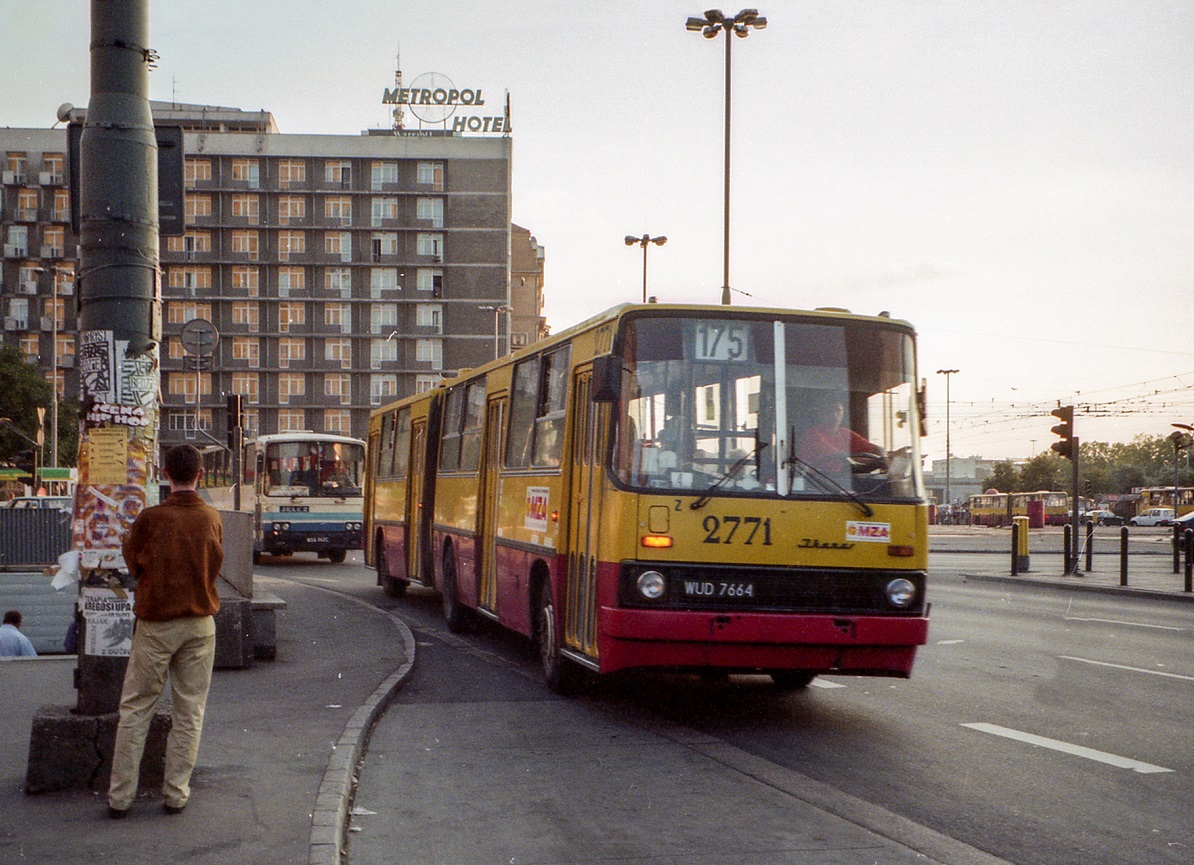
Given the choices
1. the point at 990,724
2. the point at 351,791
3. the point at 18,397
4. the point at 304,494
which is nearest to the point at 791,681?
the point at 990,724

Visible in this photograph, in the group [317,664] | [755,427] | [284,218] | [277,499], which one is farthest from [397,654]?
[284,218]

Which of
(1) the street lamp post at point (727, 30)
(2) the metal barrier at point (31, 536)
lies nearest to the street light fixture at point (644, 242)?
(1) the street lamp post at point (727, 30)

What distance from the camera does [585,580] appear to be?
32.6 ft

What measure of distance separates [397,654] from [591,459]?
4037 mm

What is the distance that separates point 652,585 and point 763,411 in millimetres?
1400

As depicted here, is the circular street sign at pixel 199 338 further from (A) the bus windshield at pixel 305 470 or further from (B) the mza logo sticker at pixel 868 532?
(A) the bus windshield at pixel 305 470

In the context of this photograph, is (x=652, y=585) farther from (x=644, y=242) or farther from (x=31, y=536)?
(x=644, y=242)

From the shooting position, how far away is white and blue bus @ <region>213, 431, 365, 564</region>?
32.5 m

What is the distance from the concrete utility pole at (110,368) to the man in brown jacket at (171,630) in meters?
0.42

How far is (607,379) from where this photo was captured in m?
9.11

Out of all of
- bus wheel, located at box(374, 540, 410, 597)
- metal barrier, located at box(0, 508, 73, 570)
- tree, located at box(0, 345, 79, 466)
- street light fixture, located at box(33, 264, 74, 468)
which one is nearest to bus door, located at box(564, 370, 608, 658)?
bus wheel, located at box(374, 540, 410, 597)

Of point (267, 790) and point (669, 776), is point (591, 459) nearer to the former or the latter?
point (669, 776)

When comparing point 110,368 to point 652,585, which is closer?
point 110,368

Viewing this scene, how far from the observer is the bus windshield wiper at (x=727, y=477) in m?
9.10
